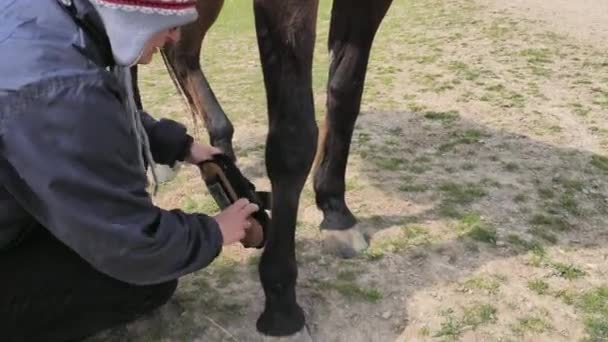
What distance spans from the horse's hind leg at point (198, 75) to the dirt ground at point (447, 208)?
186mm

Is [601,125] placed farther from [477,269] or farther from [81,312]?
[81,312]

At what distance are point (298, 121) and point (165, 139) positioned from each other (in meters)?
0.43

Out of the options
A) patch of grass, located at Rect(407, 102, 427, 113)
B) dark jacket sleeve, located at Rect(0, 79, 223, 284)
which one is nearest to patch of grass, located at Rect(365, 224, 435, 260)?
dark jacket sleeve, located at Rect(0, 79, 223, 284)

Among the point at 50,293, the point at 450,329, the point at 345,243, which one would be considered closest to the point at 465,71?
the point at 345,243

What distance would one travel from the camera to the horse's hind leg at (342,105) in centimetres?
253

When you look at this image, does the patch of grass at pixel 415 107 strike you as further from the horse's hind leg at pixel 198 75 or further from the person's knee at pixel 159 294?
the person's knee at pixel 159 294

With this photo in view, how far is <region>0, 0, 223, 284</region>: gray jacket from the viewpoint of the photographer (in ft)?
4.83

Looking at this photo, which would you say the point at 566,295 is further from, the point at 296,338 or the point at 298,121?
the point at 298,121

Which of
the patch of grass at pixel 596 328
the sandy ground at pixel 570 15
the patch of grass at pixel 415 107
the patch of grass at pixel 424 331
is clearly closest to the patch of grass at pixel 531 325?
the patch of grass at pixel 596 328

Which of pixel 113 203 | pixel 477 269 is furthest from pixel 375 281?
pixel 113 203

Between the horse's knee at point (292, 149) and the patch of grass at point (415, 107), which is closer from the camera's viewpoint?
the horse's knee at point (292, 149)

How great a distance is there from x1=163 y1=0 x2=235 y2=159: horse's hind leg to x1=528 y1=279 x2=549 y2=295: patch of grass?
→ 143 centimetres

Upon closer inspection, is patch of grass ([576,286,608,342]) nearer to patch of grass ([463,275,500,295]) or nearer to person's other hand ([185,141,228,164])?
patch of grass ([463,275,500,295])

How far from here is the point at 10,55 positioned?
151cm
